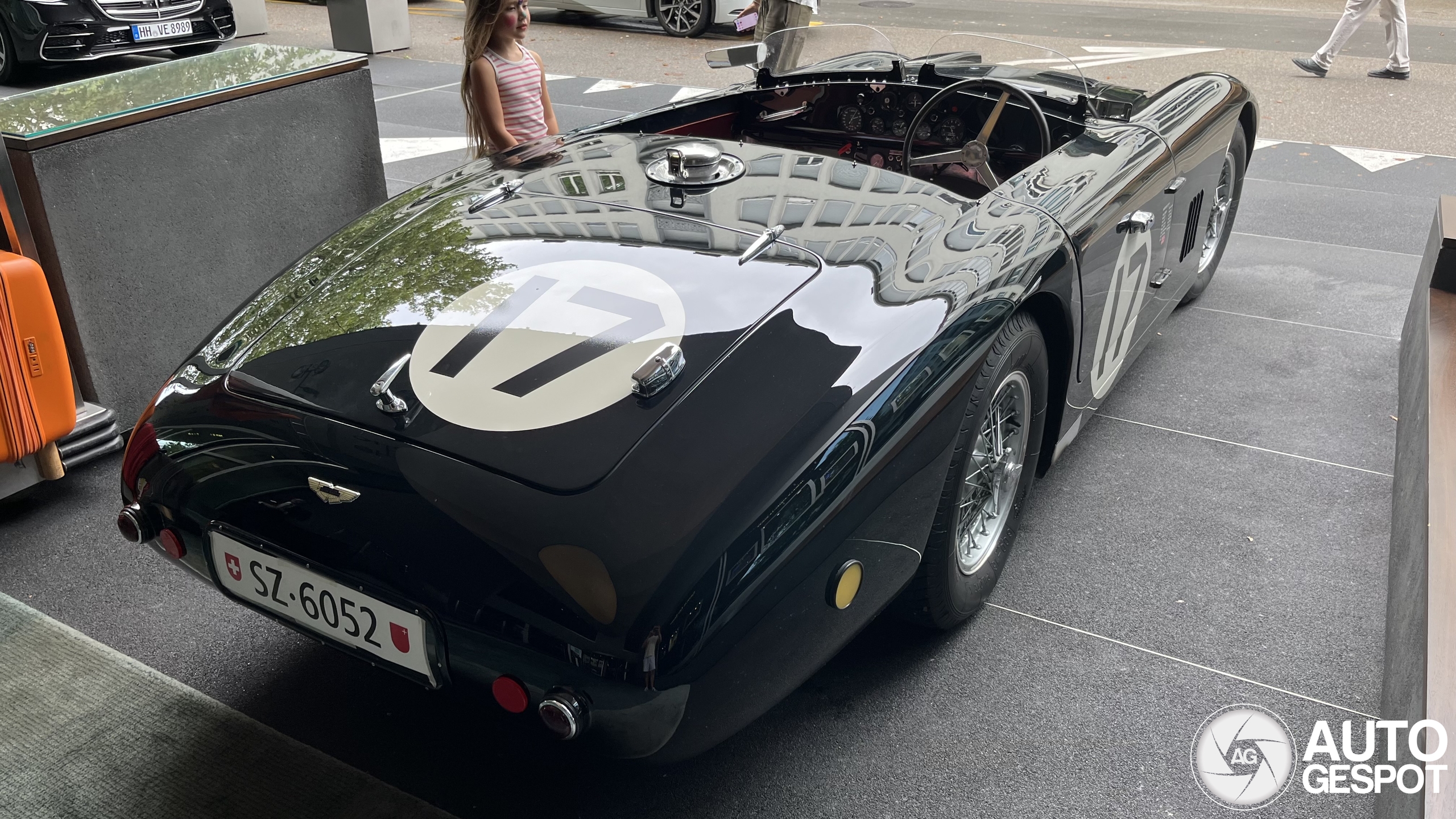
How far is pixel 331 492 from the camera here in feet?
6.05

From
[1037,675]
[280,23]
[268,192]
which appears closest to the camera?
[1037,675]

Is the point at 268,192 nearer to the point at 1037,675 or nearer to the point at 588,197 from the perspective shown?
the point at 588,197

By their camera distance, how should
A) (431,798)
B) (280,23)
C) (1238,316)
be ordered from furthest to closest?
(280,23) → (1238,316) → (431,798)

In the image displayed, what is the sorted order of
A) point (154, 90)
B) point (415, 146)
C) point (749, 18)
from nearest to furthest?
1. point (154, 90)
2. point (749, 18)
3. point (415, 146)

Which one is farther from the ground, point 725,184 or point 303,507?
point 725,184

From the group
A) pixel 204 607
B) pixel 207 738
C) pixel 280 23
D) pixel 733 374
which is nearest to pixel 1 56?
pixel 280 23

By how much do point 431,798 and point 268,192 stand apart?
8.08ft

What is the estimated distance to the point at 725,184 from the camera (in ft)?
8.23

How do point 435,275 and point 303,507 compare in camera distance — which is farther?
point 435,275

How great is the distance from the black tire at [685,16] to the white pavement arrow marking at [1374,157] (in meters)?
6.24

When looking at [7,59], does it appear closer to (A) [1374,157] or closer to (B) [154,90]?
(B) [154,90]

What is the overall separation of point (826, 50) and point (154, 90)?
2282 millimetres

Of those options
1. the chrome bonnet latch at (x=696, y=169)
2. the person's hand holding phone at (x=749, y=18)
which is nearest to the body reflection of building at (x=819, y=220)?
the chrome bonnet latch at (x=696, y=169)

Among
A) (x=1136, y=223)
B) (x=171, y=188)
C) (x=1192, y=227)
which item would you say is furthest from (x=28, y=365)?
(x=1192, y=227)
